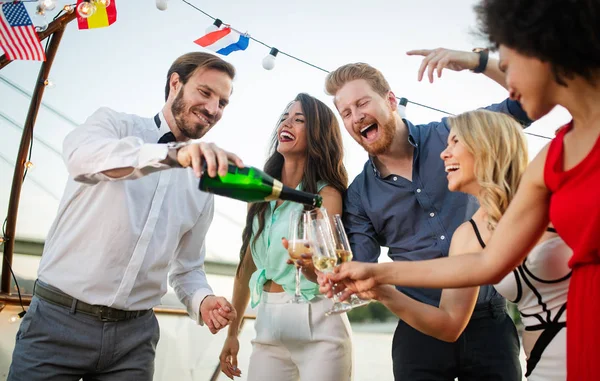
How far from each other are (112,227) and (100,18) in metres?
2.14

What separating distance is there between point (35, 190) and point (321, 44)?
9.93ft

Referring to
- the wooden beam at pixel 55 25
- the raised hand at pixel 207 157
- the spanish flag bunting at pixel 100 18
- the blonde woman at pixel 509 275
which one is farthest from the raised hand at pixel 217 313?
the wooden beam at pixel 55 25

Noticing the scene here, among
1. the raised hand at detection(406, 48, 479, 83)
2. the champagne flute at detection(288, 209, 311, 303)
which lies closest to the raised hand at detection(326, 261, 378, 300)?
the champagne flute at detection(288, 209, 311, 303)

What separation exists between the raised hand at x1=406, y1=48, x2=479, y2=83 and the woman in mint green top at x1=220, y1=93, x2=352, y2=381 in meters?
0.74

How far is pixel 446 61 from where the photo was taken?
69.4 inches

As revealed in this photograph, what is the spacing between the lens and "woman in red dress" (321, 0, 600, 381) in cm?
Answer: 95

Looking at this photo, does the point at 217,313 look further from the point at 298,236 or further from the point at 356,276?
the point at 356,276

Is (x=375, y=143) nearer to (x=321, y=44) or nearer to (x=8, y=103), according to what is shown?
(x=321, y=44)

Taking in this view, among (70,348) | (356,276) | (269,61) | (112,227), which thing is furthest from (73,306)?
(269,61)

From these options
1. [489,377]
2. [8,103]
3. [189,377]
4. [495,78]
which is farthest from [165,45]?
[489,377]

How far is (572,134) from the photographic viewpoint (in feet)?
3.52

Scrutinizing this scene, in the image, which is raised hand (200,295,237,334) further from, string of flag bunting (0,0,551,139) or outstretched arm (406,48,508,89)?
string of flag bunting (0,0,551,139)

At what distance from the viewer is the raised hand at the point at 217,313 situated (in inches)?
74.0

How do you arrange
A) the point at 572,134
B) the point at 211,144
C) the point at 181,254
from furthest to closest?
the point at 181,254 → the point at 211,144 → the point at 572,134
